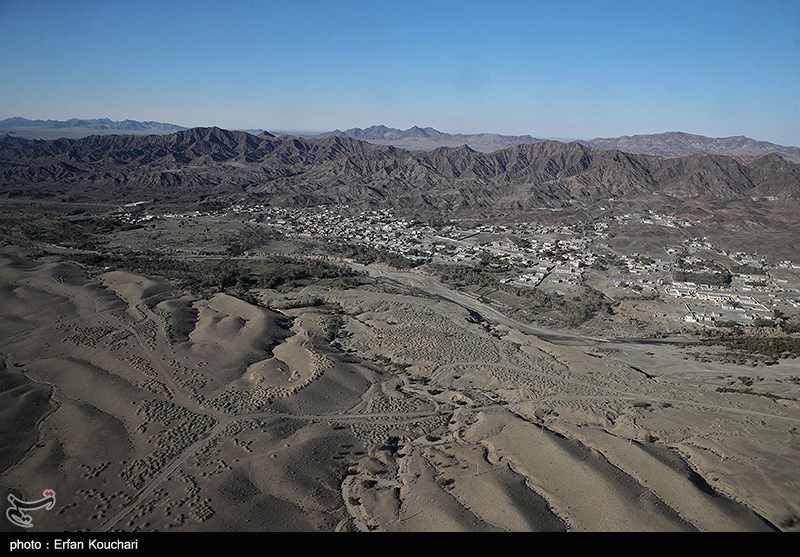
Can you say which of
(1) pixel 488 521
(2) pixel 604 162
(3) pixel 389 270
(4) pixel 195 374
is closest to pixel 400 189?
(2) pixel 604 162

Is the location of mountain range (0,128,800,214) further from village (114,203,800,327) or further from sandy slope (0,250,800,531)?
sandy slope (0,250,800,531)

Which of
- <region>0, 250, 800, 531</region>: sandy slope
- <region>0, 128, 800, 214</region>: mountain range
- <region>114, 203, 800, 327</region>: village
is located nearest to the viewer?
<region>0, 250, 800, 531</region>: sandy slope

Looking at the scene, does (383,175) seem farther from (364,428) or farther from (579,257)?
(364,428)

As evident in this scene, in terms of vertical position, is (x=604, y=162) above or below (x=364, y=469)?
above

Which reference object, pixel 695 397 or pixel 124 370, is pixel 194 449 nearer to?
pixel 124 370

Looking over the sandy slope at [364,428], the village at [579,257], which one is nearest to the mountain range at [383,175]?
the village at [579,257]

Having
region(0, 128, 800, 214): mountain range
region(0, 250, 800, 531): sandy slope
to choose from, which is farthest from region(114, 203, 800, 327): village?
region(0, 250, 800, 531): sandy slope
